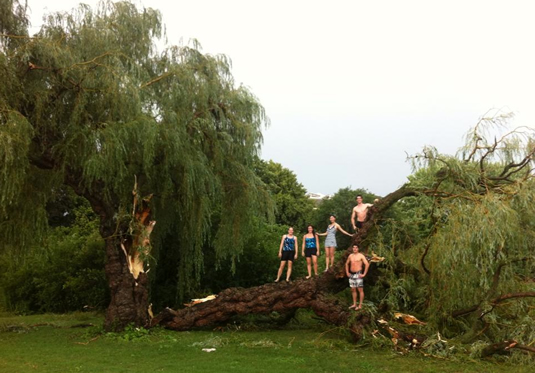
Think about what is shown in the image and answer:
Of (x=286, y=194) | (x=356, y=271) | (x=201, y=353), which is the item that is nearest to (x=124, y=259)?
(x=201, y=353)

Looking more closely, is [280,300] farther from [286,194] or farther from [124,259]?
[286,194]

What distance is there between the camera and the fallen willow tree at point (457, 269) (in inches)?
344

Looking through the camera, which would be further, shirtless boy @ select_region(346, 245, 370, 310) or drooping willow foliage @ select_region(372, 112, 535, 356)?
shirtless boy @ select_region(346, 245, 370, 310)

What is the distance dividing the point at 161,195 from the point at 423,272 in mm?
6281

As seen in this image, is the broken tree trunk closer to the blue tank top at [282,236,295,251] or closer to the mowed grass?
the mowed grass

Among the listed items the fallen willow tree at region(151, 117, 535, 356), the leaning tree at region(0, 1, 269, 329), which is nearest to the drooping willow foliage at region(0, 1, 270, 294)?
the leaning tree at region(0, 1, 269, 329)

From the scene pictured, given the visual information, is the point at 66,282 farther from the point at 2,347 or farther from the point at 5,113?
the point at 5,113

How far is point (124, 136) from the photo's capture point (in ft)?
32.8

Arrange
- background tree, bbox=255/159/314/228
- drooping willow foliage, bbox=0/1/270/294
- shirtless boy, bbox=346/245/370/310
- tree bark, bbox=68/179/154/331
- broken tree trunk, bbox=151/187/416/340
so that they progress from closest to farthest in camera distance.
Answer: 1. drooping willow foliage, bbox=0/1/270/294
2. shirtless boy, bbox=346/245/370/310
3. tree bark, bbox=68/179/154/331
4. broken tree trunk, bbox=151/187/416/340
5. background tree, bbox=255/159/314/228

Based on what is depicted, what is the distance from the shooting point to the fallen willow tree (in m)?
8.75

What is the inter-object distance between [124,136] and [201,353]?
456cm

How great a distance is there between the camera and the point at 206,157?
11.8 metres

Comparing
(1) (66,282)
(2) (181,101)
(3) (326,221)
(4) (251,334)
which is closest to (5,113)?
(2) (181,101)

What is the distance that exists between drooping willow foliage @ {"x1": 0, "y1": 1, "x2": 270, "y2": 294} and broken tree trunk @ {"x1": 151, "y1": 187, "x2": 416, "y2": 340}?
1.19 m
